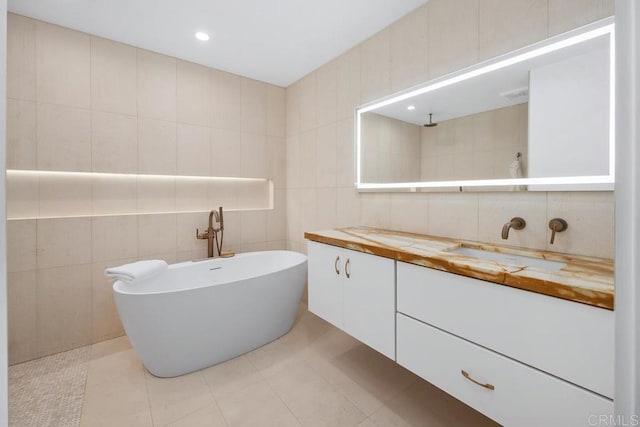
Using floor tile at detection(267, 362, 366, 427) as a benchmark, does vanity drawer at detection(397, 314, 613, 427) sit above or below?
above

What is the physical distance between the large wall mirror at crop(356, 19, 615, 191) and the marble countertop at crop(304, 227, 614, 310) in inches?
13.2

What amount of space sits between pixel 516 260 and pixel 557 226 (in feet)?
0.77

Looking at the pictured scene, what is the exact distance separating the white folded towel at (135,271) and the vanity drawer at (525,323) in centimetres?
183

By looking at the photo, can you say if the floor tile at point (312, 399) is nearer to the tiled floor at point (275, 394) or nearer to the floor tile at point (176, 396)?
the tiled floor at point (275, 394)

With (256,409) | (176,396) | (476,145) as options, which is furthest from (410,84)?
(176,396)

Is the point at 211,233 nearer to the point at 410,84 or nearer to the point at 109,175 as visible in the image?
the point at 109,175

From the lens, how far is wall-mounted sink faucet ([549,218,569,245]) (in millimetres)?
1302

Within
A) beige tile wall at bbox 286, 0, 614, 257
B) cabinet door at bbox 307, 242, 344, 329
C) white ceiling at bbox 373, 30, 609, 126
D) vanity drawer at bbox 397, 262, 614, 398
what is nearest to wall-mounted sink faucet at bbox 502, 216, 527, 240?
beige tile wall at bbox 286, 0, 614, 257

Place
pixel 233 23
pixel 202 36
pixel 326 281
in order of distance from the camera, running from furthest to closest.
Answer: pixel 202 36
pixel 233 23
pixel 326 281

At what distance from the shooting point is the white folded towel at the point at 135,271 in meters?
1.90

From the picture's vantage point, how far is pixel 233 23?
2.09 meters

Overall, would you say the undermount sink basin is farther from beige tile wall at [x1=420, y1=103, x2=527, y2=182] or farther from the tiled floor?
the tiled floor

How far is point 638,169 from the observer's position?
1.15ft

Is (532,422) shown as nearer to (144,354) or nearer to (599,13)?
(599,13)
